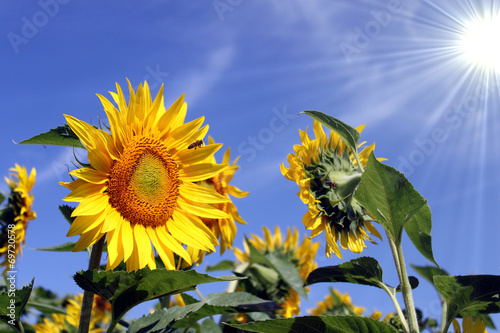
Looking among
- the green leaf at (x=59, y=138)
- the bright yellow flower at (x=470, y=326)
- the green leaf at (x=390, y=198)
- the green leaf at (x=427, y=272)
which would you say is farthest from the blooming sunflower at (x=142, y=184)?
the green leaf at (x=427, y=272)

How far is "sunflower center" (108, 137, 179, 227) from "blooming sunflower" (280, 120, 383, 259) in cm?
74

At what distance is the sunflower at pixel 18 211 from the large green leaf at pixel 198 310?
2216mm

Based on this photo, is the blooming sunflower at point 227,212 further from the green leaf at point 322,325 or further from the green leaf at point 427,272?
the green leaf at point 427,272

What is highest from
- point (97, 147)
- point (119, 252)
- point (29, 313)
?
point (97, 147)

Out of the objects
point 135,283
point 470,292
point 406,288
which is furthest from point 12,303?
point 470,292

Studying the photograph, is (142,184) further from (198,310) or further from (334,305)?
(334,305)

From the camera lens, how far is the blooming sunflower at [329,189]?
256 cm

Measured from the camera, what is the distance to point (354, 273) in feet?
7.48

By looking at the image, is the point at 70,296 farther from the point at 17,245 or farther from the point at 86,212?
the point at 86,212

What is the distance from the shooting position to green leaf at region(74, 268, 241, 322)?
1.69 m

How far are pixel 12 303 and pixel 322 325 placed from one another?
4.25 feet

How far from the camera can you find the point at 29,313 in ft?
12.3

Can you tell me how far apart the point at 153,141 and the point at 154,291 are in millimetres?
800

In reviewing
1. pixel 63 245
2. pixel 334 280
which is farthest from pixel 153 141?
pixel 334 280
